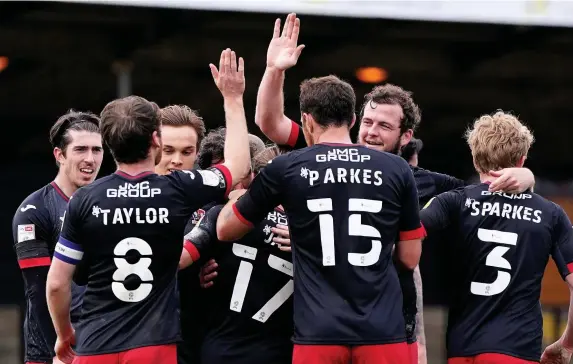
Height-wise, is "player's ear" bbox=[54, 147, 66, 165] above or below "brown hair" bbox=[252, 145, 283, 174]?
above

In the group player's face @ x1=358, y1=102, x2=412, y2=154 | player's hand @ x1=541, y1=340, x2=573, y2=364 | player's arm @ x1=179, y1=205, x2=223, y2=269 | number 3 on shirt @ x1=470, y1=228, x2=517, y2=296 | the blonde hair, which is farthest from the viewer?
player's face @ x1=358, y1=102, x2=412, y2=154

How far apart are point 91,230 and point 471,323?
80.4 inches

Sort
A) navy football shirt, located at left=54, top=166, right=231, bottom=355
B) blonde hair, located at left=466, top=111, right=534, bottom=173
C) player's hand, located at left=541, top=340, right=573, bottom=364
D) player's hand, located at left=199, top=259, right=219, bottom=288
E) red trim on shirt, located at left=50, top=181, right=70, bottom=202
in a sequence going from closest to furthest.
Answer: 1. navy football shirt, located at left=54, top=166, right=231, bottom=355
2. player's hand, located at left=199, top=259, right=219, bottom=288
3. blonde hair, located at left=466, top=111, right=534, bottom=173
4. player's hand, located at left=541, top=340, right=573, bottom=364
5. red trim on shirt, located at left=50, top=181, right=70, bottom=202

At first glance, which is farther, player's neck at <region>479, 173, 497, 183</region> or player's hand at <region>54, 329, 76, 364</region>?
player's neck at <region>479, 173, 497, 183</region>

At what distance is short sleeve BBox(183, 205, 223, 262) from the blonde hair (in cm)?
142

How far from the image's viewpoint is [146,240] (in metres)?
4.71

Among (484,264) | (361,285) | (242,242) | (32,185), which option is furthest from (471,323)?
(32,185)

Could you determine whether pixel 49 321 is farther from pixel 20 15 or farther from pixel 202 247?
pixel 20 15

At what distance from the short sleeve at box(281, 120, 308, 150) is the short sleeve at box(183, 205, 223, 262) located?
57 centimetres

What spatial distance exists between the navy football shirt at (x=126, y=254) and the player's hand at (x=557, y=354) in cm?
220

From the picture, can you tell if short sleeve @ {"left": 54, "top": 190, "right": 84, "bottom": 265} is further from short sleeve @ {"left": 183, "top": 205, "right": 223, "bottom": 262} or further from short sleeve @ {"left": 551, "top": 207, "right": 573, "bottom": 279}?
short sleeve @ {"left": 551, "top": 207, "right": 573, "bottom": 279}

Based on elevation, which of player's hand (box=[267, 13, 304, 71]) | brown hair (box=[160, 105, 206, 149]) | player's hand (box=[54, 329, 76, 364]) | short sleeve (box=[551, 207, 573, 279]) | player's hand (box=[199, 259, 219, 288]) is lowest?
player's hand (box=[54, 329, 76, 364])

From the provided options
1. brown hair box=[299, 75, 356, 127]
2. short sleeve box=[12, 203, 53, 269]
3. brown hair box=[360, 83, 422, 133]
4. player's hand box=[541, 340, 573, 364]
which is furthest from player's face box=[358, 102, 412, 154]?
short sleeve box=[12, 203, 53, 269]

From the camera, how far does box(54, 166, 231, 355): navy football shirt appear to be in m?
4.69
